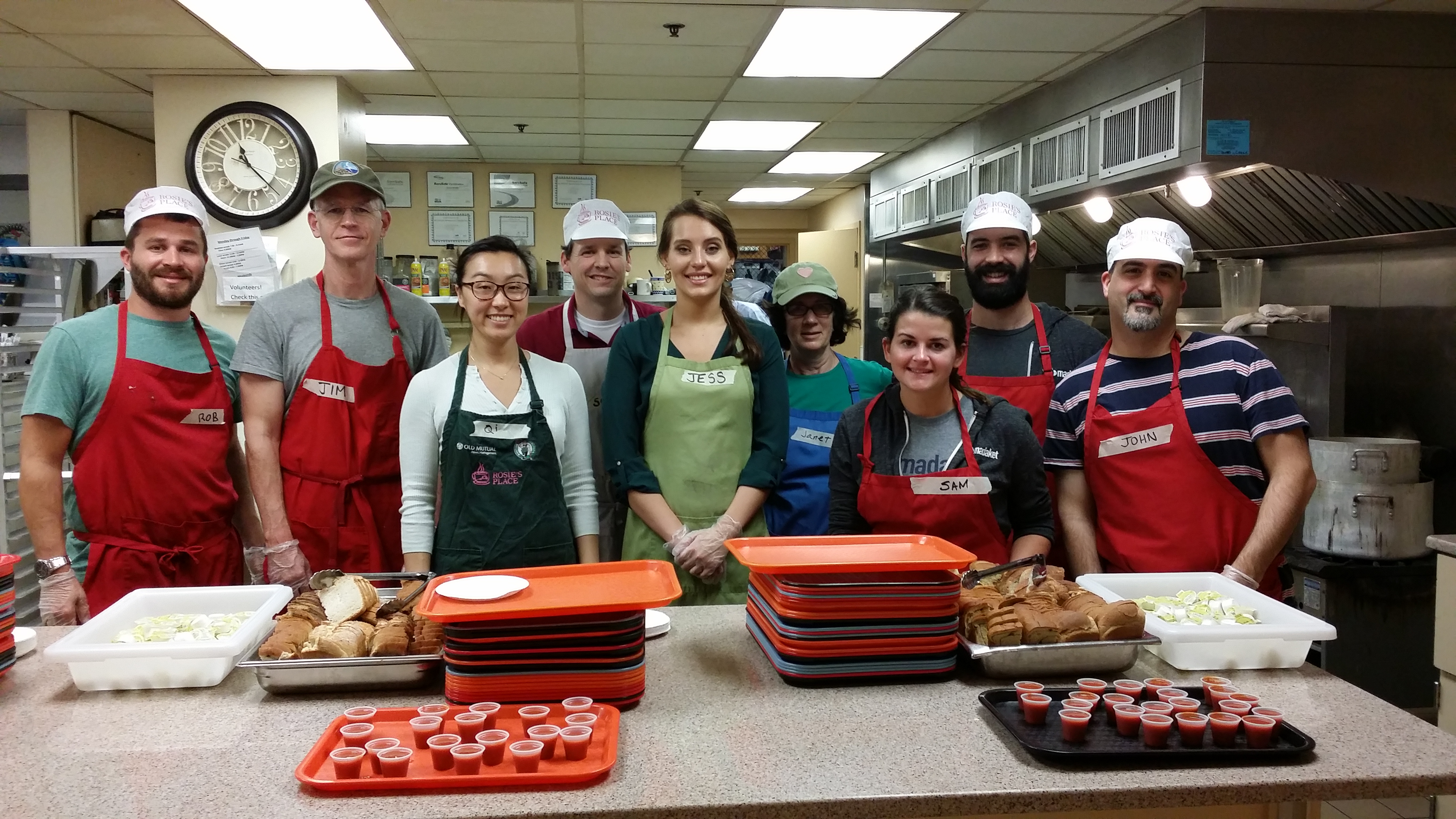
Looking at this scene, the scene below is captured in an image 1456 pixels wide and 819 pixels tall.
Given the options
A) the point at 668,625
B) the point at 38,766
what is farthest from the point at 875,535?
the point at 38,766

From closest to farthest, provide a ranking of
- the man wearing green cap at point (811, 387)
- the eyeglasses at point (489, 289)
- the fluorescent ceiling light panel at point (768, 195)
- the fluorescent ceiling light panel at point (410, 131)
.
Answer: the eyeglasses at point (489, 289) < the man wearing green cap at point (811, 387) < the fluorescent ceiling light panel at point (410, 131) < the fluorescent ceiling light panel at point (768, 195)

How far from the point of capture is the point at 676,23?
→ 4113mm

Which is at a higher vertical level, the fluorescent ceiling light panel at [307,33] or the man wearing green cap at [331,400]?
the fluorescent ceiling light panel at [307,33]

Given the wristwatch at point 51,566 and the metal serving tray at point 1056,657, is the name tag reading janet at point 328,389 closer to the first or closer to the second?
the wristwatch at point 51,566

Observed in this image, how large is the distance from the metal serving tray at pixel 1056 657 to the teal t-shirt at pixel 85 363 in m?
2.01

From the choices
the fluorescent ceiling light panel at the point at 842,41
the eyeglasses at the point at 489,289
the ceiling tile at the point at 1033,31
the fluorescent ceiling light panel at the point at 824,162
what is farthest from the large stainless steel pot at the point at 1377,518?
the fluorescent ceiling light panel at the point at 824,162

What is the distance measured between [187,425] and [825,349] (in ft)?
5.57

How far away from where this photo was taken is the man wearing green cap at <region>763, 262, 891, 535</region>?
2504 millimetres

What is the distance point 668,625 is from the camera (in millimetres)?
1827

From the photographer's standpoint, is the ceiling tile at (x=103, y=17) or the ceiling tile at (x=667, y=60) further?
the ceiling tile at (x=667, y=60)

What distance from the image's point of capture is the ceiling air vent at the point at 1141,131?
4.00 meters

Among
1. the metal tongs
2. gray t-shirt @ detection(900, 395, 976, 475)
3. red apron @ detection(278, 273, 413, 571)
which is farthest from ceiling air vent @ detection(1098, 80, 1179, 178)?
red apron @ detection(278, 273, 413, 571)

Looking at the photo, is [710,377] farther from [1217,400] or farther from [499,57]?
[499,57]

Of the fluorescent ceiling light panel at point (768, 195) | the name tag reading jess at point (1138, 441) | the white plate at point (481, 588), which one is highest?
the fluorescent ceiling light panel at point (768, 195)
